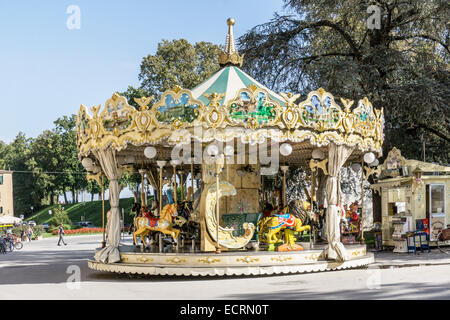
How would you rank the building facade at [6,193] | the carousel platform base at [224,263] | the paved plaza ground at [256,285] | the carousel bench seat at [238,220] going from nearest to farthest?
the paved plaza ground at [256,285], the carousel platform base at [224,263], the carousel bench seat at [238,220], the building facade at [6,193]

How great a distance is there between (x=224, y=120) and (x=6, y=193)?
205ft

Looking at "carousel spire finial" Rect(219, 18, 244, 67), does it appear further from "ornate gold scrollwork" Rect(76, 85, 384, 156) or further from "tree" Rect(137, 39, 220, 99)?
"tree" Rect(137, 39, 220, 99)

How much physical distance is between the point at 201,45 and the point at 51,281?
26.0 meters

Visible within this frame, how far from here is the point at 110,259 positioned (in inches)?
520

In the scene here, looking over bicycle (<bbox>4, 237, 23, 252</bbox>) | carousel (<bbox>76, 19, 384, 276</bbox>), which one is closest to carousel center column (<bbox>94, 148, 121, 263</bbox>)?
carousel (<bbox>76, 19, 384, 276</bbox>)

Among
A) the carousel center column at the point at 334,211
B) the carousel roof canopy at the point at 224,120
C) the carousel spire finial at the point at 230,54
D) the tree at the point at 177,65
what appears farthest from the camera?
the tree at the point at 177,65

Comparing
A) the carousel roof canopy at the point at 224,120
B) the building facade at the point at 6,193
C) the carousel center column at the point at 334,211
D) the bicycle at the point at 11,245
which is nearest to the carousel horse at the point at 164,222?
the carousel roof canopy at the point at 224,120

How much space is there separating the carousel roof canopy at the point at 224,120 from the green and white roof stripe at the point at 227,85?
0.29 ft

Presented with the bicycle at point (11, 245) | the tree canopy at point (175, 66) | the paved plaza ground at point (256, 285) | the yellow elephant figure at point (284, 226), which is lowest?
the bicycle at point (11, 245)

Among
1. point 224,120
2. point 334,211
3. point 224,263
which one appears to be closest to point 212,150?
point 224,120

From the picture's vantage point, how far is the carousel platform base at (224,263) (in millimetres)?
12094

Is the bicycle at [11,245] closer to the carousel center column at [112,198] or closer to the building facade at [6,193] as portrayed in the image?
the carousel center column at [112,198]
